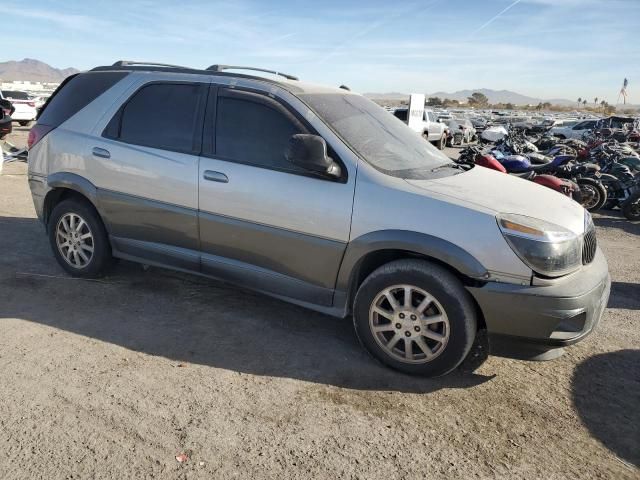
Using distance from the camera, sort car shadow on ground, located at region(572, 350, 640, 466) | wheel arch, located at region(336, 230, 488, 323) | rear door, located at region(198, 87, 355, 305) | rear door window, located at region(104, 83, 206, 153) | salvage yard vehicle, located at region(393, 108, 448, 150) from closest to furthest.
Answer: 1. car shadow on ground, located at region(572, 350, 640, 466)
2. wheel arch, located at region(336, 230, 488, 323)
3. rear door, located at region(198, 87, 355, 305)
4. rear door window, located at region(104, 83, 206, 153)
5. salvage yard vehicle, located at region(393, 108, 448, 150)

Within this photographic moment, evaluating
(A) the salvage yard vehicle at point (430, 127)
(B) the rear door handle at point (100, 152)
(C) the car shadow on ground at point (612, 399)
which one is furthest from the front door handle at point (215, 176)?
(A) the salvage yard vehicle at point (430, 127)

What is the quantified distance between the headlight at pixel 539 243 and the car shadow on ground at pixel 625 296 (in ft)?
7.37

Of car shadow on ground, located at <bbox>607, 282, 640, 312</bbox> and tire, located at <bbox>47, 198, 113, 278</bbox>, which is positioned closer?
tire, located at <bbox>47, 198, 113, 278</bbox>

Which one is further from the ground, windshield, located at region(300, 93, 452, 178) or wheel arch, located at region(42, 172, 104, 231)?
windshield, located at region(300, 93, 452, 178)

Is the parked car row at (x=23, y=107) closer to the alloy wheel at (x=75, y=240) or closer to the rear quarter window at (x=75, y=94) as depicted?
the rear quarter window at (x=75, y=94)

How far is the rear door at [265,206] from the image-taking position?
3.61 metres

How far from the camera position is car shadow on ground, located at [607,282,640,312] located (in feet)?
16.5

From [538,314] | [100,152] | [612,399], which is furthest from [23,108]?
[612,399]

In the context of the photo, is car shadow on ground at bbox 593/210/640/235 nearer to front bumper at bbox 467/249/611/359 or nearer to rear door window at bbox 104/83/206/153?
front bumper at bbox 467/249/611/359

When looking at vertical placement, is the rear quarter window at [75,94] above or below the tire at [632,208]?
above

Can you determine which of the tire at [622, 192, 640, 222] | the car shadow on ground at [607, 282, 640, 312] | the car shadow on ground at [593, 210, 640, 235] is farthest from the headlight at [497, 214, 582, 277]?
the tire at [622, 192, 640, 222]

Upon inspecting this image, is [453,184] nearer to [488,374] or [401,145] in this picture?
[401,145]

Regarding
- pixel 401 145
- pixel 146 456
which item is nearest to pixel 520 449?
pixel 146 456

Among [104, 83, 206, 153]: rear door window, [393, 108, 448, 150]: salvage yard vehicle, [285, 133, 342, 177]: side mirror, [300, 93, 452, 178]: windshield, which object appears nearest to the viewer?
[285, 133, 342, 177]: side mirror
